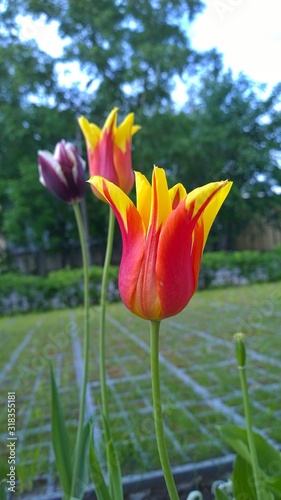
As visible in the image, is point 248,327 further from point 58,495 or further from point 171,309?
point 171,309

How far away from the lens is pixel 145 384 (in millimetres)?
2551

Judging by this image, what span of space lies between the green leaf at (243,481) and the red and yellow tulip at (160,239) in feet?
1.35

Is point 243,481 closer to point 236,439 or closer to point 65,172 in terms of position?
point 236,439

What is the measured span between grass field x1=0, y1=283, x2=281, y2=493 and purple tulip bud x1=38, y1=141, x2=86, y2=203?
323 mm

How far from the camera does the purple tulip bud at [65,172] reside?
3.09ft

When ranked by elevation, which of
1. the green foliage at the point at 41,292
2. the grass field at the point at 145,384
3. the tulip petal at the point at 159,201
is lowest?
the grass field at the point at 145,384

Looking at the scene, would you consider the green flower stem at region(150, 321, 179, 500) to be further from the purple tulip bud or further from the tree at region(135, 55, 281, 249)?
the tree at region(135, 55, 281, 249)

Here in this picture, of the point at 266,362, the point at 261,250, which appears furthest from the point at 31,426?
the point at 261,250

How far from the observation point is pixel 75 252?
12477 millimetres

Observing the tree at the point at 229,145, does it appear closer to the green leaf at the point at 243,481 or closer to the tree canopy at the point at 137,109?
the tree canopy at the point at 137,109

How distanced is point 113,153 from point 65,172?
16 centimetres

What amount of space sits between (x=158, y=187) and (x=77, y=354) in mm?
3234

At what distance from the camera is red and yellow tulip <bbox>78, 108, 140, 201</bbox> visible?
814mm

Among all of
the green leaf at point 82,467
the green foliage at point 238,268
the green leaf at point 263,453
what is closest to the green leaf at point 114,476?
the green leaf at point 82,467
